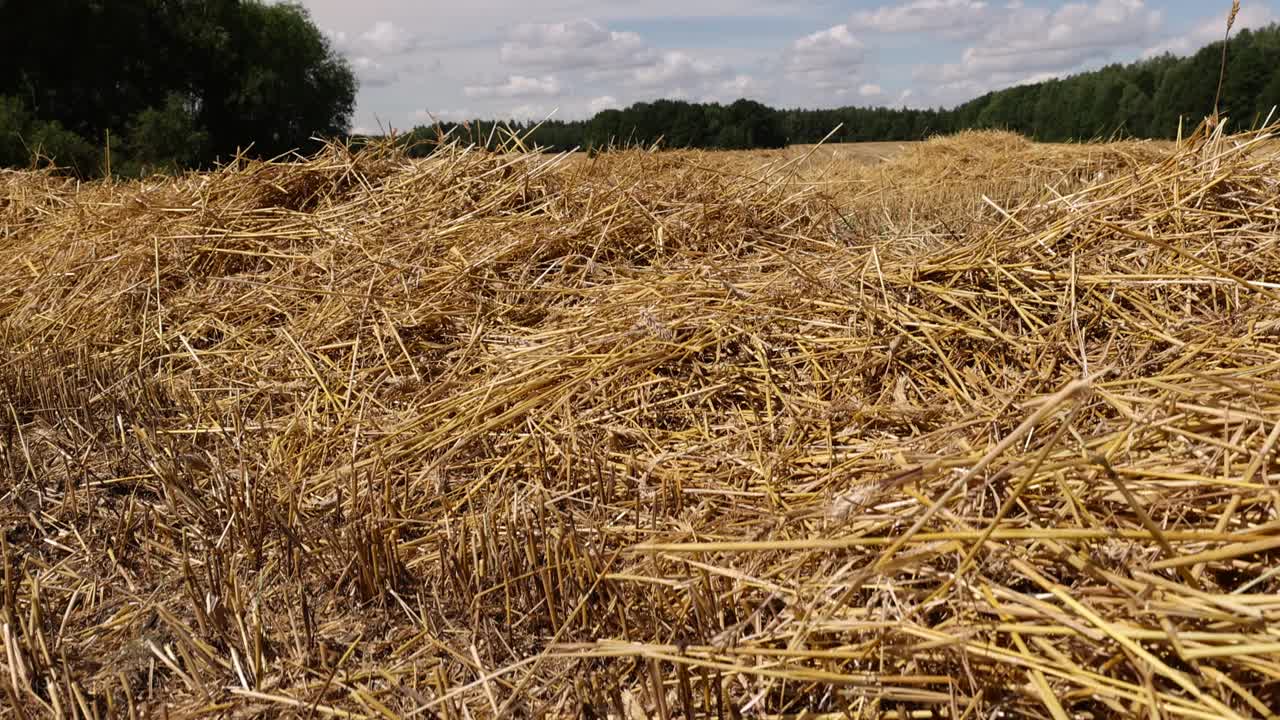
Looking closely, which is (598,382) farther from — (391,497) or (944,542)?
(944,542)

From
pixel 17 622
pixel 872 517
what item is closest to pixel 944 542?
pixel 872 517

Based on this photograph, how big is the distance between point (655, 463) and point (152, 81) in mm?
20088

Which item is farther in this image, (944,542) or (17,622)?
(17,622)

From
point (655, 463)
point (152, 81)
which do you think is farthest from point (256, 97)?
point (655, 463)

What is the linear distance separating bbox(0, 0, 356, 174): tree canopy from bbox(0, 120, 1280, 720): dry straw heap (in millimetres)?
8793

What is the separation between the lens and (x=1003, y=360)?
2.44 metres

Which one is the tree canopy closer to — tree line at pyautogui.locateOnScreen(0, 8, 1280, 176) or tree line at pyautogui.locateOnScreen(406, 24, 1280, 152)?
tree line at pyautogui.locateOnScreen(0, 8, 1280, 176)

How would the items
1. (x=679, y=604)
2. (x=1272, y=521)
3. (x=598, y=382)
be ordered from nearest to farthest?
1. (x=1272, y=521)
2. (x=679, y=604)
3. (x=598, y=382)

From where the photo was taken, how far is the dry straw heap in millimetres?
1418

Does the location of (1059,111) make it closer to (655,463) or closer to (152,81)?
(152,81)

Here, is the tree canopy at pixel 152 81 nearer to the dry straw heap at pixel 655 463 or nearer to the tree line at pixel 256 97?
the tree line at pixel 256 97

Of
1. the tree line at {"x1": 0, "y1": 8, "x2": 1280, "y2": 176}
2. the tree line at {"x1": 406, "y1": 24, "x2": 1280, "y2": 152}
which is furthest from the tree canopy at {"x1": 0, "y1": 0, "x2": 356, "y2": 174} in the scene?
the tree line at {"x1": 406, "y1": 24, "x2": 1280, "y2": 152}

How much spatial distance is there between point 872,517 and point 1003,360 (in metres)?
1.07

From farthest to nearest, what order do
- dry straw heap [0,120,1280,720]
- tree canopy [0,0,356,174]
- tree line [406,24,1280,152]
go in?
tree line [406,24,1280,152] → tree canopy [0,0,356,174] → dry straw heap [0,120,1280,720]
